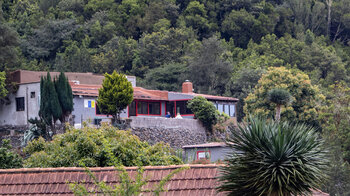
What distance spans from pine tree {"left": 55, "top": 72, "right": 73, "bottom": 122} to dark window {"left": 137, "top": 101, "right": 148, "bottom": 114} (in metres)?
8.59

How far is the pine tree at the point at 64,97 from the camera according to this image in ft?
122

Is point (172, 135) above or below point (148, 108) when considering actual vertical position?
below

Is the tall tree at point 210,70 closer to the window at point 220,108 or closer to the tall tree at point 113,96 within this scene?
the window at point 220,108

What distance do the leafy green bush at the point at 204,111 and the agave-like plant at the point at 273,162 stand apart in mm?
32424

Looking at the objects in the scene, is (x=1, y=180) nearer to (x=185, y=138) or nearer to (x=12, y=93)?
(x=185, y=138)

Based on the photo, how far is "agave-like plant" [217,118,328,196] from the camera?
37.3 ft

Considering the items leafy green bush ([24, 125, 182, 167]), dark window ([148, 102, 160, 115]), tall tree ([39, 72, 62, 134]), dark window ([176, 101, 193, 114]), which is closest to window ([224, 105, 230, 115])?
dark window ([176, 101, 193, 114])

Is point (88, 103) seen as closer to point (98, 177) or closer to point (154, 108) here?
point (154, 108)

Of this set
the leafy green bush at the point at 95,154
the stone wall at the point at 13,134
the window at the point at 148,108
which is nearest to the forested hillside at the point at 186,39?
the window at the point at 148,108

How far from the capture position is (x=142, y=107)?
4581cm

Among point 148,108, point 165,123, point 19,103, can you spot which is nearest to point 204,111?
point 148,108

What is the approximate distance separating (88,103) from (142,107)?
6729 millimetres

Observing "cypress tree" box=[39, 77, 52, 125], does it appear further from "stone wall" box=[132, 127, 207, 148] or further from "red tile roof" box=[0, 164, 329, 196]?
"red tile roof" box=[0, 164, 329, 196]

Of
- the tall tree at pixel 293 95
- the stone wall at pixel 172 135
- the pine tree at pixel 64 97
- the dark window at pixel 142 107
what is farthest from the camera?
the tall tree at pixel 293 95
